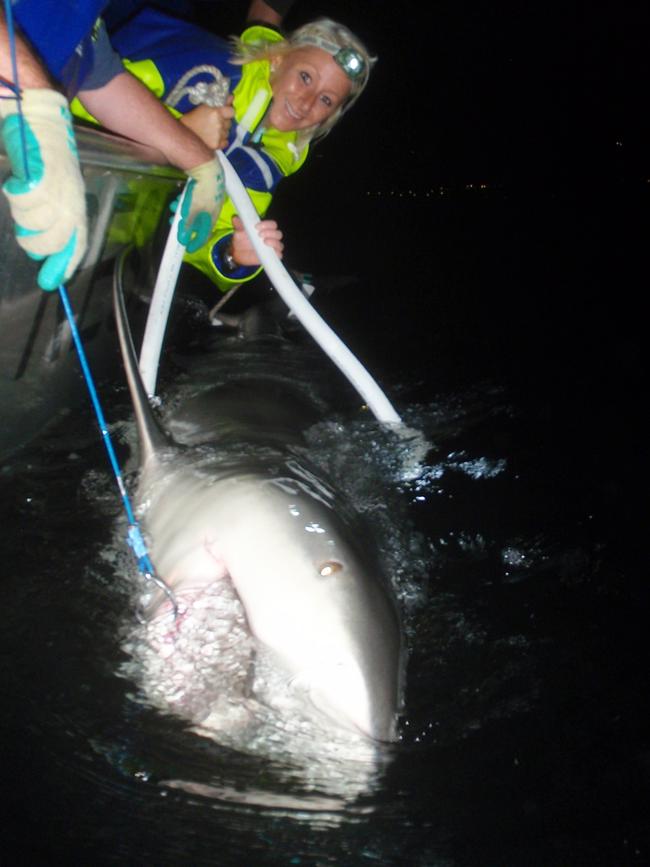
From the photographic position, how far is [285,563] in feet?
4.69

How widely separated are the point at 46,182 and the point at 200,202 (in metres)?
1.08

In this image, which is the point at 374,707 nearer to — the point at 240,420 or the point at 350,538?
the point at 350,538

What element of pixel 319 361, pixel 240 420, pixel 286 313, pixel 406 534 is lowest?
pixel 406 534

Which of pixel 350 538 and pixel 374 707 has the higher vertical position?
pixel 350 538

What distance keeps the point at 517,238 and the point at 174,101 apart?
31.0 feet

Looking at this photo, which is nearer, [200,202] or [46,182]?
[46,182]

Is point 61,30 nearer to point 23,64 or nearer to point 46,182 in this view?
point 23,64

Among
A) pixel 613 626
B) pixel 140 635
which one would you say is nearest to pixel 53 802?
pixel 140 635

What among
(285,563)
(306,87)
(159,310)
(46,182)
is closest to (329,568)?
(285,563)

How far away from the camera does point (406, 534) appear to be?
7.75 ft

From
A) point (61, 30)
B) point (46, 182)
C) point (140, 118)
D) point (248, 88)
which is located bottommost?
point (46, 182)

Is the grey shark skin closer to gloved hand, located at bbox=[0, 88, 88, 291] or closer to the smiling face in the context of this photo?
gloved hand, located at bbox=[0, 88, 88, 291]

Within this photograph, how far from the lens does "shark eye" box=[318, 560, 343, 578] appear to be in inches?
55.8

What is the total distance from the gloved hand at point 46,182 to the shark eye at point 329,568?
86 cm
